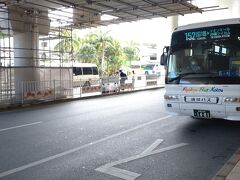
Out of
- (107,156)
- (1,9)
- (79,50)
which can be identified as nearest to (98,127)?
(107,156)

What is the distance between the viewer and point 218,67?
767 centimetres

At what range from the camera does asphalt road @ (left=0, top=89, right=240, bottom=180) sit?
5191mm

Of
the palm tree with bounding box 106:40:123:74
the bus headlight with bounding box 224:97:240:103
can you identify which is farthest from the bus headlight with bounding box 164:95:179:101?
the palm tree with bounding box 106:40:123:74

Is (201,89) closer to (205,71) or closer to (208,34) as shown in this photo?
(205,71)

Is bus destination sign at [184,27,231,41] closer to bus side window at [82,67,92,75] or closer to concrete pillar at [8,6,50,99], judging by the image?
concrete pillar at [8,6,50,99]

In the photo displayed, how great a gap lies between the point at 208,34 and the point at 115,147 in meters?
4.12

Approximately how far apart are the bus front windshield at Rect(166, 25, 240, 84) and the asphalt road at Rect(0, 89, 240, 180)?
1.58m

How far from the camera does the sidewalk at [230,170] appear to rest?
15.0ft

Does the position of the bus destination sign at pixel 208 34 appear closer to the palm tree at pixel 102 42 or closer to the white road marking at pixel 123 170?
the white road marking at pixel 123 170

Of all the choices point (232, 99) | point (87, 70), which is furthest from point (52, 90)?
point (87, 70)

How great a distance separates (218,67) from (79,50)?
35077 millimetres

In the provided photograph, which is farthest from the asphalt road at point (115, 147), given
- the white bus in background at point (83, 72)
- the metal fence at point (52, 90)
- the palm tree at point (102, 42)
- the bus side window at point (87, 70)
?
the palm tree at point (102, 42)

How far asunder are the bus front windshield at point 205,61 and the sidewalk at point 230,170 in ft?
8.08

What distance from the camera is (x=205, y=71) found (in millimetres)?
7852
